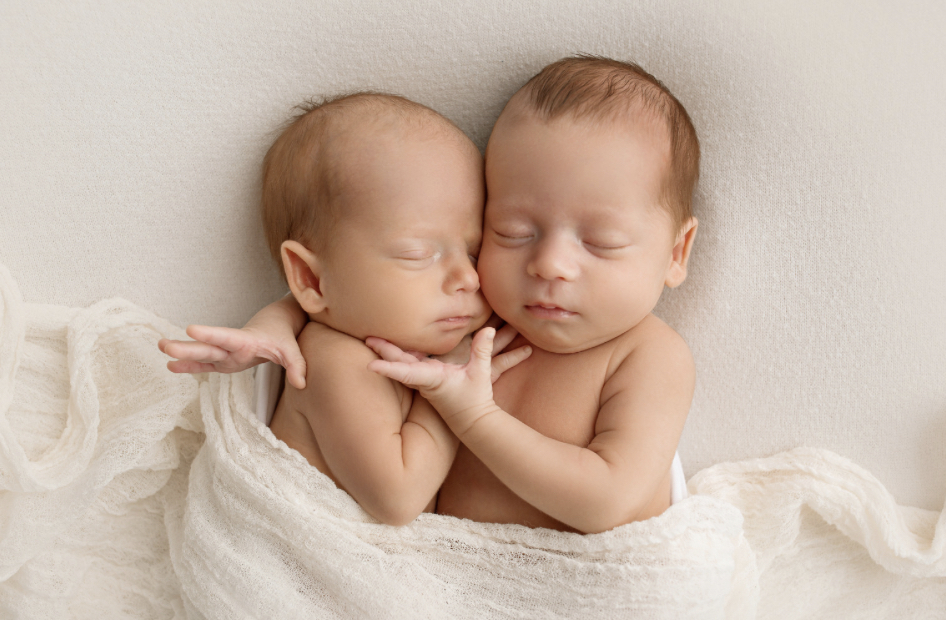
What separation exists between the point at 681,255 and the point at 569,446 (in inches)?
18.6

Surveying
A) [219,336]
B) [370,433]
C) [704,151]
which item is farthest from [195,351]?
[704,151]

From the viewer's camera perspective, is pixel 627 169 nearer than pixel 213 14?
Yes

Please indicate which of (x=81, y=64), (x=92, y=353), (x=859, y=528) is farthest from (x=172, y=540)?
(x=859, y=528)

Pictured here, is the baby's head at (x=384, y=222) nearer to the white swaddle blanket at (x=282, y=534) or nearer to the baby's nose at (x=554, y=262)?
the baby's nose at (x=554, y=262)

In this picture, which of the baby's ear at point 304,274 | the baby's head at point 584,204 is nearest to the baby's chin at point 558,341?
the baby's head at point 584,204

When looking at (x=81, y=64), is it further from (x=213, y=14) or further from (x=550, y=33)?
(x=550, y=33)

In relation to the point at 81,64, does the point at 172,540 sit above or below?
below

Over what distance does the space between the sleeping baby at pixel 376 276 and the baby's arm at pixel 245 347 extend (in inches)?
0.9

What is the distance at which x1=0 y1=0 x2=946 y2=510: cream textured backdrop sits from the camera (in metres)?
1.50

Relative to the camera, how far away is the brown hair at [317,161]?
1386 mm

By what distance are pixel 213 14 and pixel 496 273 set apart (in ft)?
2.78

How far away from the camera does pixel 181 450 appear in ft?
5.34

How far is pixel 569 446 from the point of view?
1.34 m

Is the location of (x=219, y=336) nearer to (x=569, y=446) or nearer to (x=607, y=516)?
(x=569, y=446)
